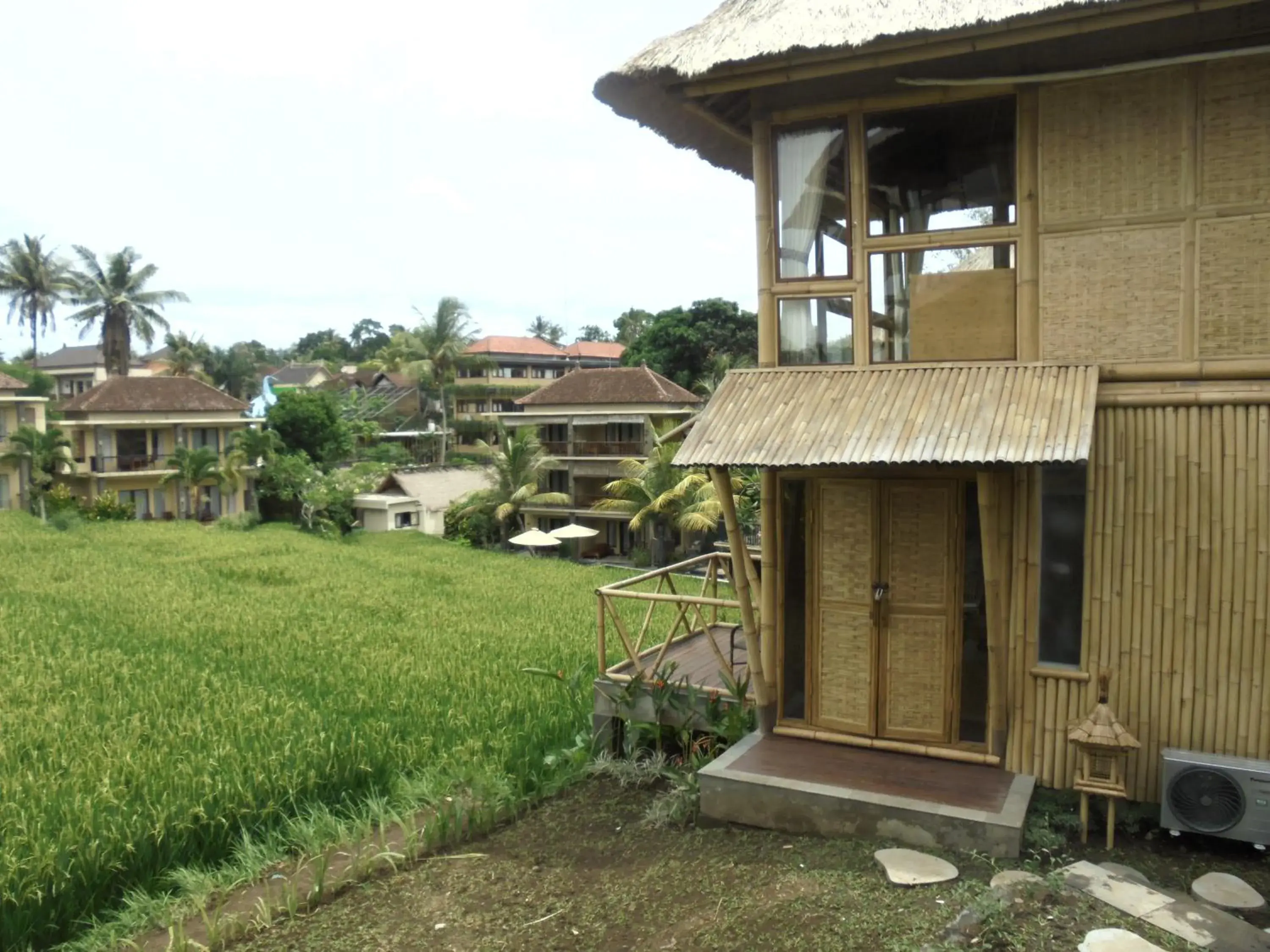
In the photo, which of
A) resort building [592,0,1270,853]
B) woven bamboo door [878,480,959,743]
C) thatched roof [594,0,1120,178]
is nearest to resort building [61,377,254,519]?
thatched roof [594,0,1120,178]

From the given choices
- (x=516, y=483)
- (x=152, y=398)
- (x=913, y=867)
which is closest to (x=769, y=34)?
(x=913, y=867)

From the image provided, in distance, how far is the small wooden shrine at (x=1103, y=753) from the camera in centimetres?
516

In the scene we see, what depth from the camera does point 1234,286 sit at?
5.45 metres

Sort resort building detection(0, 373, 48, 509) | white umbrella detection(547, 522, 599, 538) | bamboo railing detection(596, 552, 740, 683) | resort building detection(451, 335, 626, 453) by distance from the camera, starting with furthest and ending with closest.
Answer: resort building detection(451, 335, 626, 453)
resort building detection(0, 373, 48, 509)
white umbrella detection(547, 522, 599, 538)
bamboo railing detection(596, 552, 740, 683)

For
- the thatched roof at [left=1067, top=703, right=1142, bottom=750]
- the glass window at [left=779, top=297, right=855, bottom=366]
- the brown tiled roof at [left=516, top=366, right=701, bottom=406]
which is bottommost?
the thatched roof at [left=1067, top=703, right=1142, bottom=750]

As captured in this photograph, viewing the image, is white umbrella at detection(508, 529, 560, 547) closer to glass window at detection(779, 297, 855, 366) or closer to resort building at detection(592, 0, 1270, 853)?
resort building at detection(592, 0, 1270, 853)

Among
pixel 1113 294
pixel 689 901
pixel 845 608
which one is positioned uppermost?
pixel 1113 294

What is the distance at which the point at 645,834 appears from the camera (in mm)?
6094

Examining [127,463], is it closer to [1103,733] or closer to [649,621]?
[649,621]

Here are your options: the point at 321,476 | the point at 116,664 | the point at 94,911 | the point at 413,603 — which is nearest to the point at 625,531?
the point at 321,476

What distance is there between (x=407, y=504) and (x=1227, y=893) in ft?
103

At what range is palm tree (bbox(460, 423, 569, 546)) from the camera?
29.2 meters

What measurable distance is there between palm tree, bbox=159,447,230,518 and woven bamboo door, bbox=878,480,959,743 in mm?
31487

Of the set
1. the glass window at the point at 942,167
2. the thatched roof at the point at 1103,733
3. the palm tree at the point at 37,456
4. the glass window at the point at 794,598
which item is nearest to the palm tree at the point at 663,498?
the glass window at the point at 794,598
